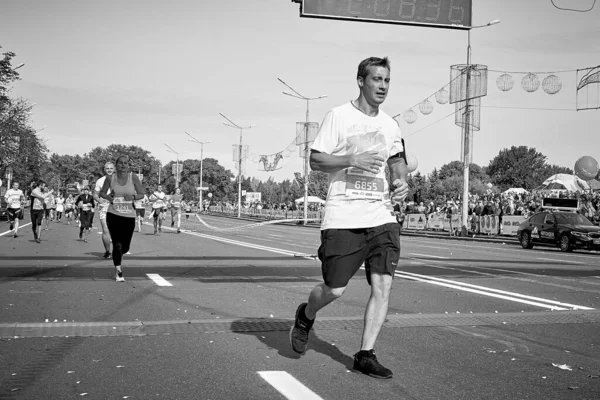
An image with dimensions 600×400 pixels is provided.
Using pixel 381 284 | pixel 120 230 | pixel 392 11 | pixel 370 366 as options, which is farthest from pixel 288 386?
pixel 392 11

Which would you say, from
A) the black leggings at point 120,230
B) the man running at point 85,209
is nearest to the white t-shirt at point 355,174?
the black leggings at point 120,230

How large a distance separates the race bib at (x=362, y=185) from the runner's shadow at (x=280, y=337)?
3.75 feet

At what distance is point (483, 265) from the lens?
14305mm

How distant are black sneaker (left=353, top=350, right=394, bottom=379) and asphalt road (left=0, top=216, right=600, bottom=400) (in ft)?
0.15

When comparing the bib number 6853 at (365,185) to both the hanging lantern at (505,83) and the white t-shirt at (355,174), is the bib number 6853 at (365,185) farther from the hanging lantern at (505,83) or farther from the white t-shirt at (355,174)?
the hanging lantern at (505,83)

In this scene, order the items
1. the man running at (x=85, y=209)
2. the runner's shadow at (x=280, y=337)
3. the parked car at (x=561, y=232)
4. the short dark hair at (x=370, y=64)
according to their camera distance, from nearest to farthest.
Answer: the short dark hair at (x=370, y=64) < the runner's shadow at (x=280, y=337) < the man running at (x=85, y=209) < the parked car at (x=561, y=232)

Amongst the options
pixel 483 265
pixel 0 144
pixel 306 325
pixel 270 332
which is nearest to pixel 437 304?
pixel 270 332

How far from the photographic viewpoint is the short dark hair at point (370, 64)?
474 cm

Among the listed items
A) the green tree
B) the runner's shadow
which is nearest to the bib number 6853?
the runner's shadow

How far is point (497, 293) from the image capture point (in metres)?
9.06

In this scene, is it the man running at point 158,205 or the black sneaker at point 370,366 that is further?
the man running at point 158,205

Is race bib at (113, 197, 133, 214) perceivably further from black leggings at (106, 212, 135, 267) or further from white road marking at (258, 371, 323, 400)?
white road marking at (258, 371, 323, 400)

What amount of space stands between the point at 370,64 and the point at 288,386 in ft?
7.18

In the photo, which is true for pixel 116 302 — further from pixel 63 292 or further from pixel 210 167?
pixel 210 167
